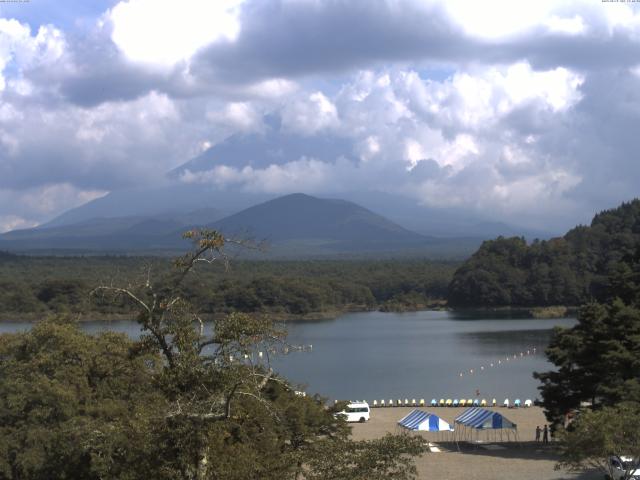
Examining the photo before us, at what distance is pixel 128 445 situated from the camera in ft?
29.8

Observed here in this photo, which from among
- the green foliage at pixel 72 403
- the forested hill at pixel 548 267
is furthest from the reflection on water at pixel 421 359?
the forested hill at pixel 548 267

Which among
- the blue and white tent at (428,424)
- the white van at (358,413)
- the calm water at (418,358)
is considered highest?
the blue and white tent at (428,424)

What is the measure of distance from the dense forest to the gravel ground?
3263 centimetres

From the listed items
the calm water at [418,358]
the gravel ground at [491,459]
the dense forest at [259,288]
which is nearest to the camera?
the gravel ground at [491,459]

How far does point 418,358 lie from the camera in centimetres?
4509

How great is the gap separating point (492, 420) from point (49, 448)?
36.3 feet

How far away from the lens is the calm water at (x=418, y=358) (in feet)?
115

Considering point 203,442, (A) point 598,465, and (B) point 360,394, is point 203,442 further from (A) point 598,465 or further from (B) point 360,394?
(B) point 360,394

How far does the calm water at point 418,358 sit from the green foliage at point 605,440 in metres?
8.51

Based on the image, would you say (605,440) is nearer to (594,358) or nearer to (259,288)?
(594,358)

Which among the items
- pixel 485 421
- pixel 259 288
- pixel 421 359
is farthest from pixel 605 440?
pixel 259 288

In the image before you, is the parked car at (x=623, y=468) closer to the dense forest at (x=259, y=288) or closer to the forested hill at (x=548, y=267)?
the dense forest at (x=259, y=288)

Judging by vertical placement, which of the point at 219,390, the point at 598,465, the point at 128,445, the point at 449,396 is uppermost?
the point at 219,390

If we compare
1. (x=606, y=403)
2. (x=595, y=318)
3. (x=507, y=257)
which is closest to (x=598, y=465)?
(x=606, y=403)
